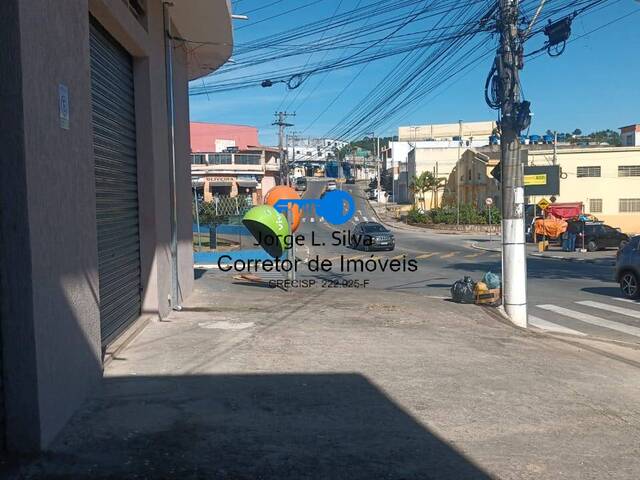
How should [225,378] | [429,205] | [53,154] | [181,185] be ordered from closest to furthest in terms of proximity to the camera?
1. [53,154]
2. [225,378]
3. [181,185]
4. [429,205]

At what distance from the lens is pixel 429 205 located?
237ft

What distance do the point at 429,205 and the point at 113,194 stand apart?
6555 cm

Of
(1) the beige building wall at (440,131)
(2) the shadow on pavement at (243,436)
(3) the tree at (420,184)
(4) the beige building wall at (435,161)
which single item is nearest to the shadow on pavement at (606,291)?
(2) the shadow on pavement at (243,436)

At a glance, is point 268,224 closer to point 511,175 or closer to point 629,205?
point 511,175

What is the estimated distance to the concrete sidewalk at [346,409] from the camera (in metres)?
4.61

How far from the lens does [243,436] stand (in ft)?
16.6

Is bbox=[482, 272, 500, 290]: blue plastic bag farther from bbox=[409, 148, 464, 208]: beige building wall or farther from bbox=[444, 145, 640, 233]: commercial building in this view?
bbox=[409, 148, 464, 208]: beige building wall

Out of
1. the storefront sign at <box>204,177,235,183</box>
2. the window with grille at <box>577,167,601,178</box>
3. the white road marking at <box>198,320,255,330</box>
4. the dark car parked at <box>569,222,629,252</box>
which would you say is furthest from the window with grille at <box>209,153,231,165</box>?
the white road marking at <box>198,320,255,330</box>

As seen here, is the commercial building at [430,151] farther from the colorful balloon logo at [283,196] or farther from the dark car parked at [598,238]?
the colorful balloon logo at [283,196]

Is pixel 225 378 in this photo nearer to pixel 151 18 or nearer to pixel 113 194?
pixel 113 194

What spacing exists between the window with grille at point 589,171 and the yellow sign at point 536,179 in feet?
137

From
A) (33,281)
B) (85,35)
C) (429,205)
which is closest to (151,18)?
(85,35)

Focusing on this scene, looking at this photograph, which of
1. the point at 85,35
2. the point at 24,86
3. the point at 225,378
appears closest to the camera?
the point at 24,86

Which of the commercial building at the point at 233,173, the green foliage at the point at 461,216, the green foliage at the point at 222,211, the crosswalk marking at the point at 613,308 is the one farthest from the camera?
the commercial building at the point at 233,173
